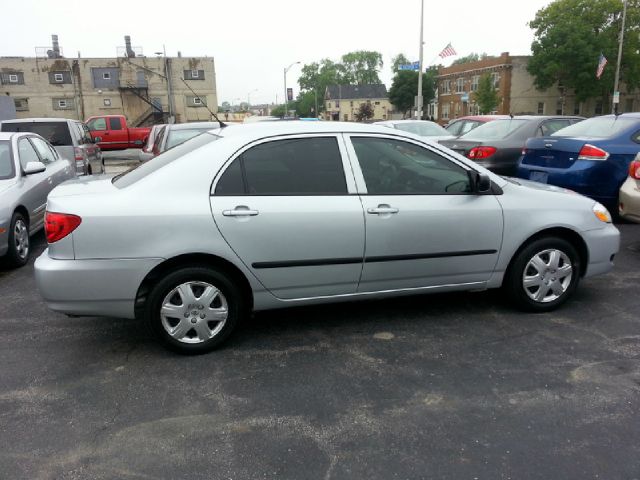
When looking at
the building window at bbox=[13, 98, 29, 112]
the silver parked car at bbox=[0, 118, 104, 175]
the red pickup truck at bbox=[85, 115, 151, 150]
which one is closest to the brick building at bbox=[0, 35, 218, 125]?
the building window at bbox=[13, 98, 29, 112]

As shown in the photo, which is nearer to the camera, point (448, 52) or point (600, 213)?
point (600, 213)

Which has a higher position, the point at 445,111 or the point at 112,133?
the point at 445,111

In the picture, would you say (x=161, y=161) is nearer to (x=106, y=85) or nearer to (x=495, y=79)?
(x=106, y=85)

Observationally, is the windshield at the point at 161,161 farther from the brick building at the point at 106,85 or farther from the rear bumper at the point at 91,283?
the brick building at the point at 106,85

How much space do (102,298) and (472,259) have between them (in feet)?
9.10

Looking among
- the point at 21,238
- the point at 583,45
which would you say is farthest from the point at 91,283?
the point at 583,45

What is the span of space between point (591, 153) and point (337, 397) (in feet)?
18.7

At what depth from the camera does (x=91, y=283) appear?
11.1 feet

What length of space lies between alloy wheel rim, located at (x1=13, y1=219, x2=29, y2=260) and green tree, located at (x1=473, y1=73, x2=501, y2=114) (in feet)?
174

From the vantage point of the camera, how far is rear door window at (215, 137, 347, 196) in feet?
11.8

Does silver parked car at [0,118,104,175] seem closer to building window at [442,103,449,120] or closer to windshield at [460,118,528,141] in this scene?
windshield at [460,118,528,141]

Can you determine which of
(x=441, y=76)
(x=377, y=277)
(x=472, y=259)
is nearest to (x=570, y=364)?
(x=472, y=259)

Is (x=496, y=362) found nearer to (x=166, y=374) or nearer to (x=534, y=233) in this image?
(x=534, y=233)

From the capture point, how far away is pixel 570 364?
3506 mm
